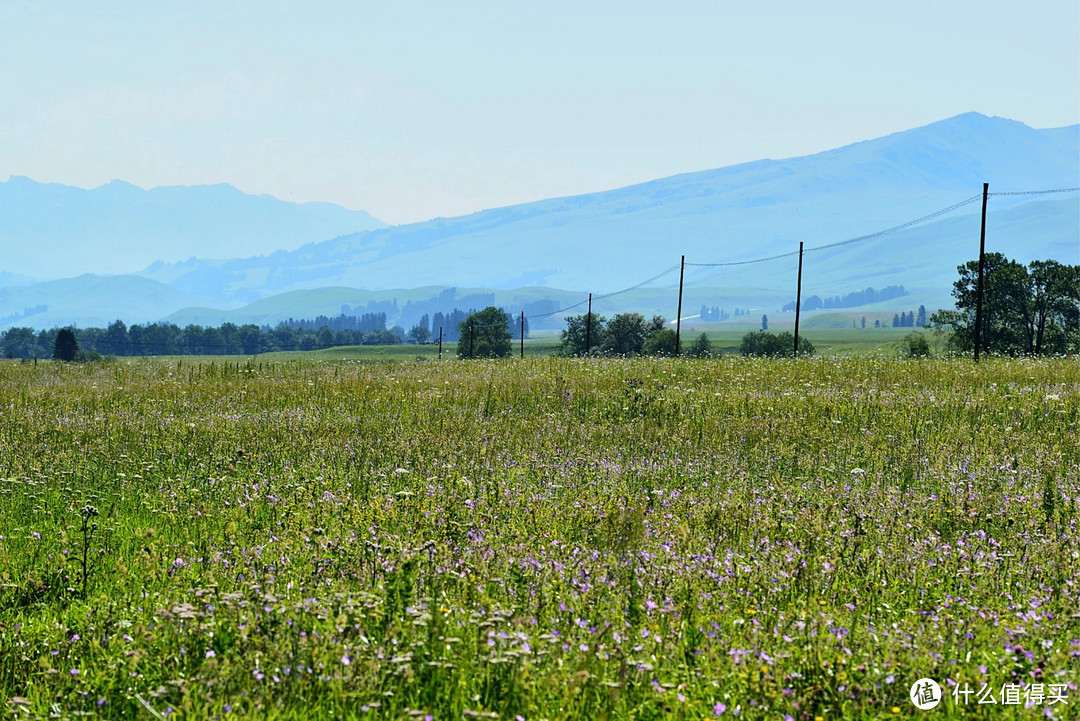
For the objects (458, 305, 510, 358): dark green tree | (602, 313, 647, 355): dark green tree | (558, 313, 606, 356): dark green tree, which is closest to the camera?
(558, 313, 606, 356): dark green tree

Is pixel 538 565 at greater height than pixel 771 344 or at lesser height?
lesser

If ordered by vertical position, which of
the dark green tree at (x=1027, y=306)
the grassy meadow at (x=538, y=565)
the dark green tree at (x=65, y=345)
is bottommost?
the grassy meadow at (x=538, y=565)

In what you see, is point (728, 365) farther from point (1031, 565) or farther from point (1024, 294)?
point (1024, 294)

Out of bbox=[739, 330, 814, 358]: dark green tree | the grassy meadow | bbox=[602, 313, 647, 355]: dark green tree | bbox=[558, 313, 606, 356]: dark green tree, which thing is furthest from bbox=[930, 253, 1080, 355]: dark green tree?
the grassy meadow

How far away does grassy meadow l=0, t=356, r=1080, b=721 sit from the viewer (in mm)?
4410

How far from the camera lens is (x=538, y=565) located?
5.89 m

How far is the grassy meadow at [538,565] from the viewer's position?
4.41m

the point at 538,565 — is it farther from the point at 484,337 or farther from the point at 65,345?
the point at 65,345

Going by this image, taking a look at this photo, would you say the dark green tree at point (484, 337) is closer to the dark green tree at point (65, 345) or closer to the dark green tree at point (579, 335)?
the dark green tree at point (579, 335)

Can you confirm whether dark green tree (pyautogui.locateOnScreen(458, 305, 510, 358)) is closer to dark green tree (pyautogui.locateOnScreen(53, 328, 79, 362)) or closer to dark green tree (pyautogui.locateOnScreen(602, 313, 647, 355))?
dark green tree (pyautogui.locateOnScreen(602, 313, 647, 355))

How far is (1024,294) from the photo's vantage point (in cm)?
6988

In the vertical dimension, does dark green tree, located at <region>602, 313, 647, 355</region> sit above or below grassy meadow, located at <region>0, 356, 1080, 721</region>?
above

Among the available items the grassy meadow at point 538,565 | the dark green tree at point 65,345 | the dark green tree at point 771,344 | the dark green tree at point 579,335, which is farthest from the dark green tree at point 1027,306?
the dark green tree at point 65,345

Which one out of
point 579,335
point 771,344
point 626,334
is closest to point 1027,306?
point 771,344
